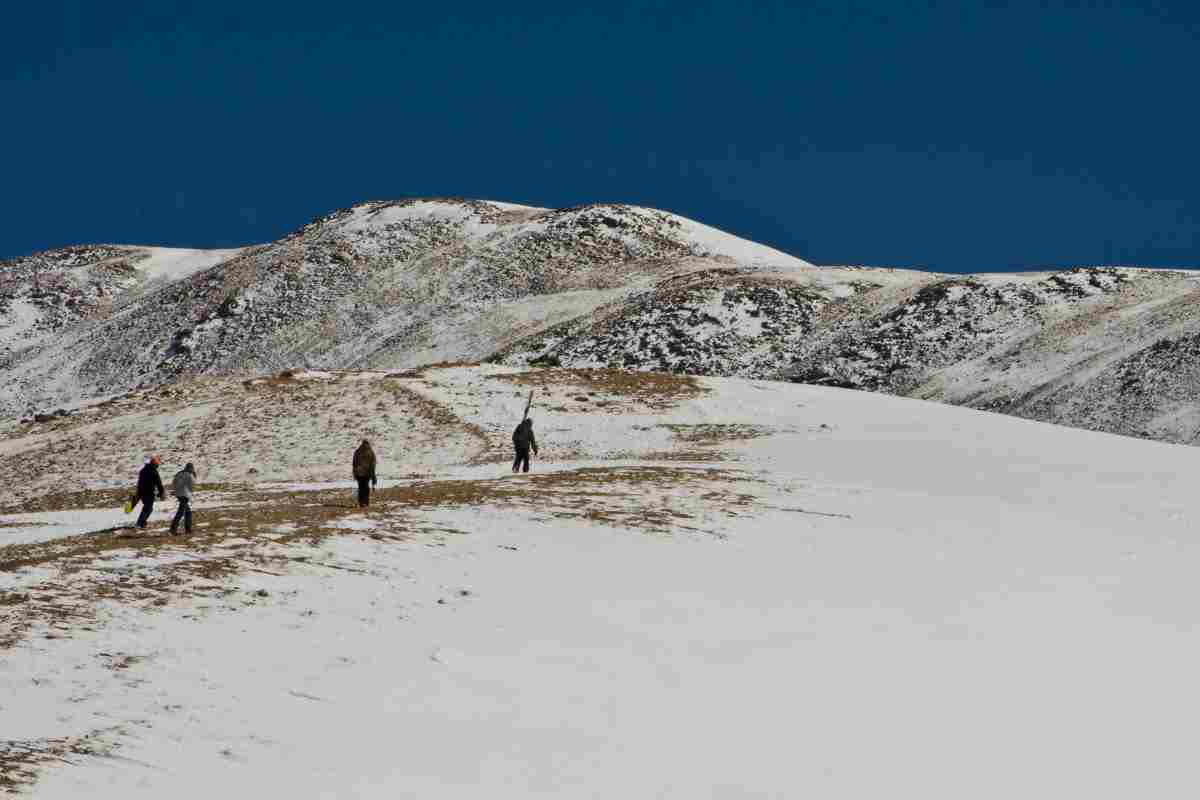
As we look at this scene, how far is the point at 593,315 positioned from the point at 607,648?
277ft

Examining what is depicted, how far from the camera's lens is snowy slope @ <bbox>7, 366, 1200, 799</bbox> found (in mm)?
12297

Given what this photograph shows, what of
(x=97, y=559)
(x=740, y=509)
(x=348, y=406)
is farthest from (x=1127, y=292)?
(x=97, y=559)

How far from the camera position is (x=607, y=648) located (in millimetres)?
16312

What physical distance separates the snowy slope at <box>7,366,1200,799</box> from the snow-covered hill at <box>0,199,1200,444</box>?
45.6 metres

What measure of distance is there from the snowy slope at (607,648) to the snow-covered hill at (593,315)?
150 ft

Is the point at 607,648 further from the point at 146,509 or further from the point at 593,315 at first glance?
the point at 593,315

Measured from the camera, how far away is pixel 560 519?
2434cm

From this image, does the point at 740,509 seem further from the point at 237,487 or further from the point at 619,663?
the point at 237,487

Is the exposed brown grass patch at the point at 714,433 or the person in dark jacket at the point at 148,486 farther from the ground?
the exposed brown grass patch at the point at 714,433

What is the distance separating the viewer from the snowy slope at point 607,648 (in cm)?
1230

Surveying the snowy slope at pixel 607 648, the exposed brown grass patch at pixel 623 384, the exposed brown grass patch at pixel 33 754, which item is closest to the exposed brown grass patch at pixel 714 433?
the exposed brown grass patch at pixel 623 384

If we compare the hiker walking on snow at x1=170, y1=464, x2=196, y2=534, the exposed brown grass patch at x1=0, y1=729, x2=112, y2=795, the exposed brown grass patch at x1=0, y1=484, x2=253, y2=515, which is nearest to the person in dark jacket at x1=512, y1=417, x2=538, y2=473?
the exposed brown grass patch at x1=0, y1=484, x2=253, y2=515

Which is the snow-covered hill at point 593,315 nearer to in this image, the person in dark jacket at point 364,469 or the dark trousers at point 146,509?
the person in dark jacket at point 364,469

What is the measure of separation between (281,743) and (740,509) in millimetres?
16336
